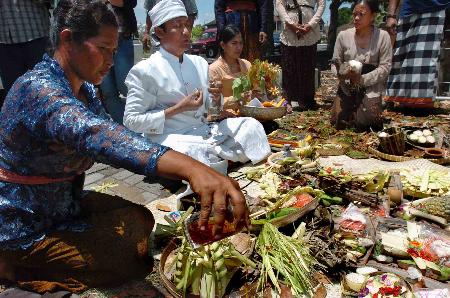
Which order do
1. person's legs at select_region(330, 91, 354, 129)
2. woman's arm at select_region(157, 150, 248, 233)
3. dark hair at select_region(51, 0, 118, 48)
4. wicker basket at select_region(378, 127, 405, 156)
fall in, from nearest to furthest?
1. woman's arm at select_region(157, 150, 248, 233)
2. dark hair at select_region(51, 0, 118, 48)
3. wicker basket at select_region(378, 127, 405, 156)
4. person's legs at select_region(330, 91, 354, 129)

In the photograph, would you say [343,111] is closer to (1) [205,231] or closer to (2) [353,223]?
(2) [353,223]

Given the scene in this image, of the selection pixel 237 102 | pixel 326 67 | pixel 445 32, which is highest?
pixel 445 32

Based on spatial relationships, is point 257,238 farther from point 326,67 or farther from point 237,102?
point 326,67

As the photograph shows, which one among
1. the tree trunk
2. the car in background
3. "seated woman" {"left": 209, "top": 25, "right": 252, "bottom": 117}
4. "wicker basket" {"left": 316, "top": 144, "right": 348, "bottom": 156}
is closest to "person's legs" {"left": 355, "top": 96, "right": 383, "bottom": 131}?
"wicker basket" {"left": 316, "top": 144, "right": 348, "bottom": 156}

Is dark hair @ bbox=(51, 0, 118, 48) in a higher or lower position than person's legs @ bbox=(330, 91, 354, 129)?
higher

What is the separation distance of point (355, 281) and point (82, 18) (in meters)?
2.26

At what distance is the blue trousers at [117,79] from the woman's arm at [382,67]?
11.5 ft

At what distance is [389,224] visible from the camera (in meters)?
3.11

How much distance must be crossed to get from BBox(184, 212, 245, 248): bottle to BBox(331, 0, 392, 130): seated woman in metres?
4.75

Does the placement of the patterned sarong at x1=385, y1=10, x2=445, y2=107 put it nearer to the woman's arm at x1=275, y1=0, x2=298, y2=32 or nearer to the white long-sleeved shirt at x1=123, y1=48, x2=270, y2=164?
the woman's arm at x1=275, y1=0, x2=298, y2=32

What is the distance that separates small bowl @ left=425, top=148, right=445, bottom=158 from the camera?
466 centimetres

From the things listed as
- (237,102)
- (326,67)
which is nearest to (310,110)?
(237,102)

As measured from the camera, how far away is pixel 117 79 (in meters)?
5.59

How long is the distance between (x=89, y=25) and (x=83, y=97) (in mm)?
733
